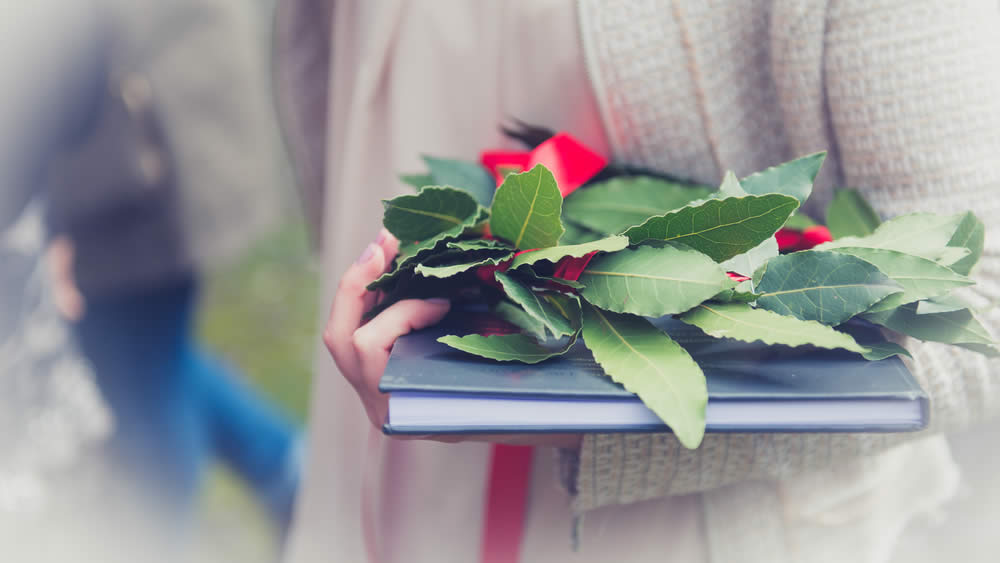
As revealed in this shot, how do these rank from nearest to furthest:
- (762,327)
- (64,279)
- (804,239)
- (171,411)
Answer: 1. (762,327)
2. (804,239)
3. (64,279)
4. (171,411)

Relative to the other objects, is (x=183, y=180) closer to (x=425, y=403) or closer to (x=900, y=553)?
(x=425, y=403)

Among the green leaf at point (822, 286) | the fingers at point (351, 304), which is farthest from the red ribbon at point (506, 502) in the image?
the green leaf at point (822, 286)

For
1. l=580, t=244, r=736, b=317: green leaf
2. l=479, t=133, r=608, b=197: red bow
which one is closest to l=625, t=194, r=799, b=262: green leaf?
l=580, t=244, r=736, b=317: green leaf

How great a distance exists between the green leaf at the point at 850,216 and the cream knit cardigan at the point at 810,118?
22mm

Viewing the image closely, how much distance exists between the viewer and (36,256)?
88cm

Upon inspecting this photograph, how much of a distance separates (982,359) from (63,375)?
108 cm

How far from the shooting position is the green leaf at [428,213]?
0.33 meters

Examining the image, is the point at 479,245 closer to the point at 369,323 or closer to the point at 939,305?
the point at 369,323

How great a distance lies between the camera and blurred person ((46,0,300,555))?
889mm

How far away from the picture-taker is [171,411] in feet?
3.59

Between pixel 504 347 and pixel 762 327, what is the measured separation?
112 millimetres

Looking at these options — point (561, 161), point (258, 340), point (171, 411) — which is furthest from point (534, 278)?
point (258, 340)

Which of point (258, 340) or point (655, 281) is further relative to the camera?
point (258, 340)

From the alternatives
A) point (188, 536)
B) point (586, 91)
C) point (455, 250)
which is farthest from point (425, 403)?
point (188, 536)
